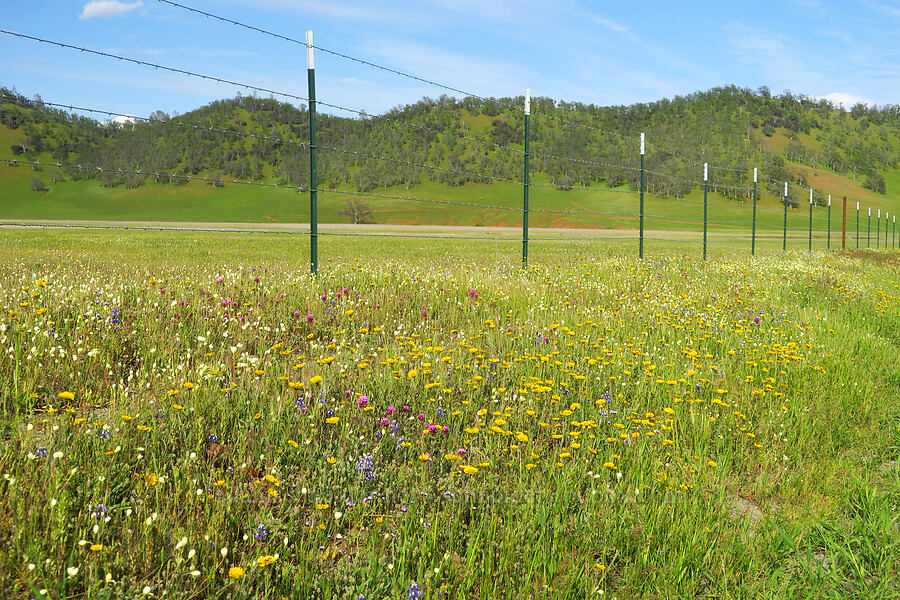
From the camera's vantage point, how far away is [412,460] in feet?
11.2

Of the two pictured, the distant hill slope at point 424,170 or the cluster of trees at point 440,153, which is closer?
the distant hill slope at point 424,170

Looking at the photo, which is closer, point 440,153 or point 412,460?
point 412,460

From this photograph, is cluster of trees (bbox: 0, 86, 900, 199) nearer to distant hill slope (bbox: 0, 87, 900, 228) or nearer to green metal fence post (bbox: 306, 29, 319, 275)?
distant hill slope (bbox: 0, 87, 900, 228)

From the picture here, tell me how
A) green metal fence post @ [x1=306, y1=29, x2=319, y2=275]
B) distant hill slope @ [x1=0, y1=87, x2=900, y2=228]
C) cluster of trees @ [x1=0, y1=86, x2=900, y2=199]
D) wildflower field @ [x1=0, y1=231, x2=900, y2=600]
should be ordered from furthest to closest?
cluster of trees @ [x1=0, y1=86, x2=900, y2=199], distant hill slope @ [x1=0, y1=87, x2=900, y2=228], green metal fence post @ [x1=306, y1=29, x2=319, y2=275], wildflower field @ [x1=0, y1=231, x2=900, y2=600]

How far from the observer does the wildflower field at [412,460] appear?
8.36ft

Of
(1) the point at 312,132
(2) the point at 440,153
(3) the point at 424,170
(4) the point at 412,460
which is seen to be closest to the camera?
(4) the point at 412,460

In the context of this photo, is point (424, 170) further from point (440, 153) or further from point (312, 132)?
point (312, 132)

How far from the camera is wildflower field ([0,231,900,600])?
2547 millimetres

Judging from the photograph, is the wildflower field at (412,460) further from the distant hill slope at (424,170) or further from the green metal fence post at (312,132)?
the distant hill slope at (424,170)

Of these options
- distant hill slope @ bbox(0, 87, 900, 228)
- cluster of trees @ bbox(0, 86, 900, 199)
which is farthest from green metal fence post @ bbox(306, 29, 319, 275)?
cluster of trees @ bbox(0, 86, 900, 199)

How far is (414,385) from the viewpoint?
4.33 metres

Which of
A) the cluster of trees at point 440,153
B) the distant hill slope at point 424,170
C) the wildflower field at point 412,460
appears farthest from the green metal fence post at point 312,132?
the cluster of trees at point 440,153

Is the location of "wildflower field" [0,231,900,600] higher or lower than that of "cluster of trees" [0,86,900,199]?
lower

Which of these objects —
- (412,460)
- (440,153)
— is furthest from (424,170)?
(412,460)
